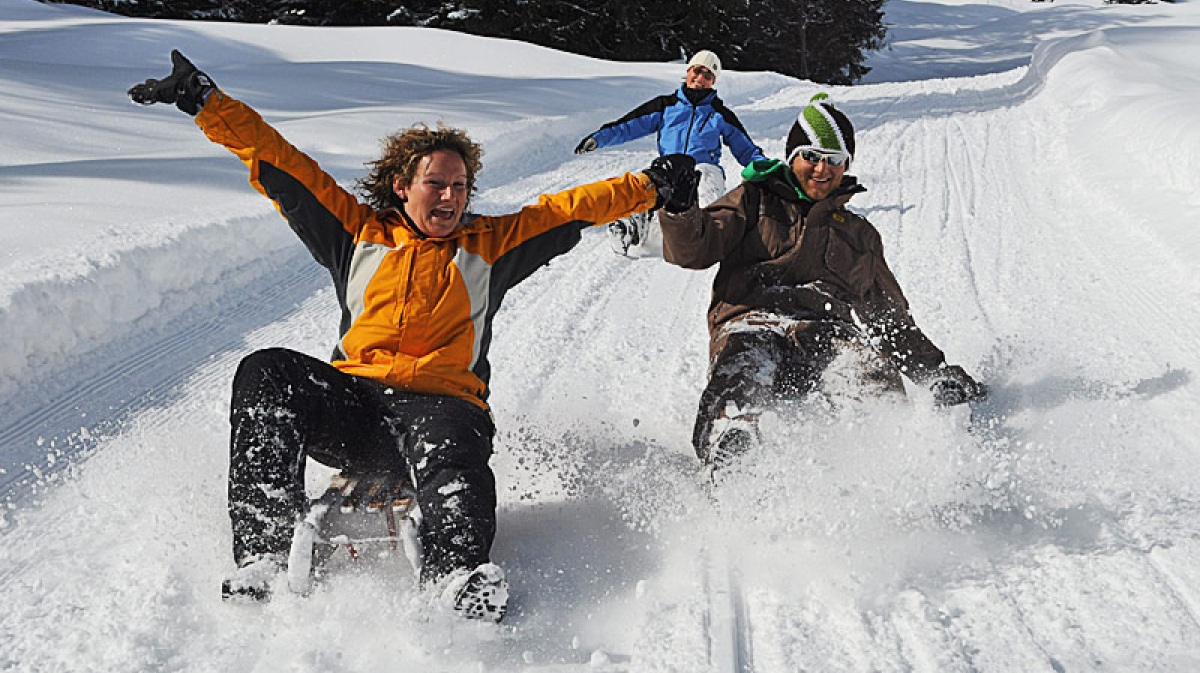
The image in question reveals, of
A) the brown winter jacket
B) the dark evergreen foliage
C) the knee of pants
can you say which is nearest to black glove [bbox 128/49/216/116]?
the knee of pants

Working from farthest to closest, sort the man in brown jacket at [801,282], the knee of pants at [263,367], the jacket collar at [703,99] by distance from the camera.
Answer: the jacket collar at [703,99] → the man in brown jacket at [801,282] → the knee of pants at [263,367]

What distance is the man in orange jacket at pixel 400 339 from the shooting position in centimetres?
219

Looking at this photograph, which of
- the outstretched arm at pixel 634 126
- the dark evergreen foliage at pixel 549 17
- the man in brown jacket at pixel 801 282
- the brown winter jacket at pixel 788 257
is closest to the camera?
the man in brown jacket at pixel 801 282

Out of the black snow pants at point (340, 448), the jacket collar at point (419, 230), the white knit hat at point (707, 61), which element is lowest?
the black snow pants at point (340, 448)

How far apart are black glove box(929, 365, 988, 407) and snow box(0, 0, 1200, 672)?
0.08m

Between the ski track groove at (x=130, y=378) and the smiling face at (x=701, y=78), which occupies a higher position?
the smiling face at (x=701, y=78)

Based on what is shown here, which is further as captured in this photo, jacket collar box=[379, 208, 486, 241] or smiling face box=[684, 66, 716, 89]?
smiling face box=[684, 66, 716, 89]

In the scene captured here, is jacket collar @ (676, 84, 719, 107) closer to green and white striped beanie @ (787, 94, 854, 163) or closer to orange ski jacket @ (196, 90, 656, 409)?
green and white striped beanie @ (787, 94, 854, 163)

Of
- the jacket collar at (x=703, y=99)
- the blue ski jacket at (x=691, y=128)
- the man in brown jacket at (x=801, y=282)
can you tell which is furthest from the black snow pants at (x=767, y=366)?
the jacket collar at (x=703, y=99)

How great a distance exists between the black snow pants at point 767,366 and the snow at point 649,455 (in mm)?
115

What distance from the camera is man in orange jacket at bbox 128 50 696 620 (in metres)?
2.19

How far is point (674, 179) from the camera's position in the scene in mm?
2744

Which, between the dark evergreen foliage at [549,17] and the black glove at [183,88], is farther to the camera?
the dark evergreen foliage at [549,17]

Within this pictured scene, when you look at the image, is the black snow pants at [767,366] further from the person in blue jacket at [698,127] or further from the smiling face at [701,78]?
the smiling face at [701,78]
